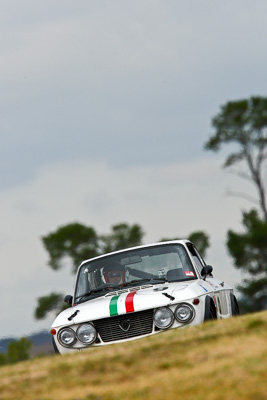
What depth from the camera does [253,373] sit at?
7.41 metres

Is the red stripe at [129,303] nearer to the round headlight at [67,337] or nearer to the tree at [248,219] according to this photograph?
the round headlight at [67,337]

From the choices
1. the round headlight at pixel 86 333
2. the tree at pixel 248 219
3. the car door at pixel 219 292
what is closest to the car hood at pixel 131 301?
the round headlight at pixel 86 333

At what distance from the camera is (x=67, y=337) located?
459 inches

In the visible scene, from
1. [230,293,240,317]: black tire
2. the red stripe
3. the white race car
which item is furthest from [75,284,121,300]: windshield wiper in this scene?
[230,293,240,317]: black tire

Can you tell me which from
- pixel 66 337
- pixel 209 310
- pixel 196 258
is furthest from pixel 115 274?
pixel 209 310

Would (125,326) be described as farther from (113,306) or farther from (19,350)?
(19,350)

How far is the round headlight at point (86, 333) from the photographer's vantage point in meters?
11.5

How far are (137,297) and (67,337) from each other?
100 cm

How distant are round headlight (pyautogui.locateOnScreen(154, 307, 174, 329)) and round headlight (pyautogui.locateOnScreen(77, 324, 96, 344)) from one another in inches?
30.8

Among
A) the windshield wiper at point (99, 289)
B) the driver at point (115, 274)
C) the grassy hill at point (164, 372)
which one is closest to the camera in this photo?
the grassy hill at point (164, 372)

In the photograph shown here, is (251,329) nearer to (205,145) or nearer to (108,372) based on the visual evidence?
(108,372)

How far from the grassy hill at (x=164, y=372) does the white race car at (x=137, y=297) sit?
1.68m

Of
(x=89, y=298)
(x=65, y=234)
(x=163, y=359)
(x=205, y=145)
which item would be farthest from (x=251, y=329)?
(x=65, y=234)

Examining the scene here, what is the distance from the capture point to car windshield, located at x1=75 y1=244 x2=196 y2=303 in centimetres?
1263
